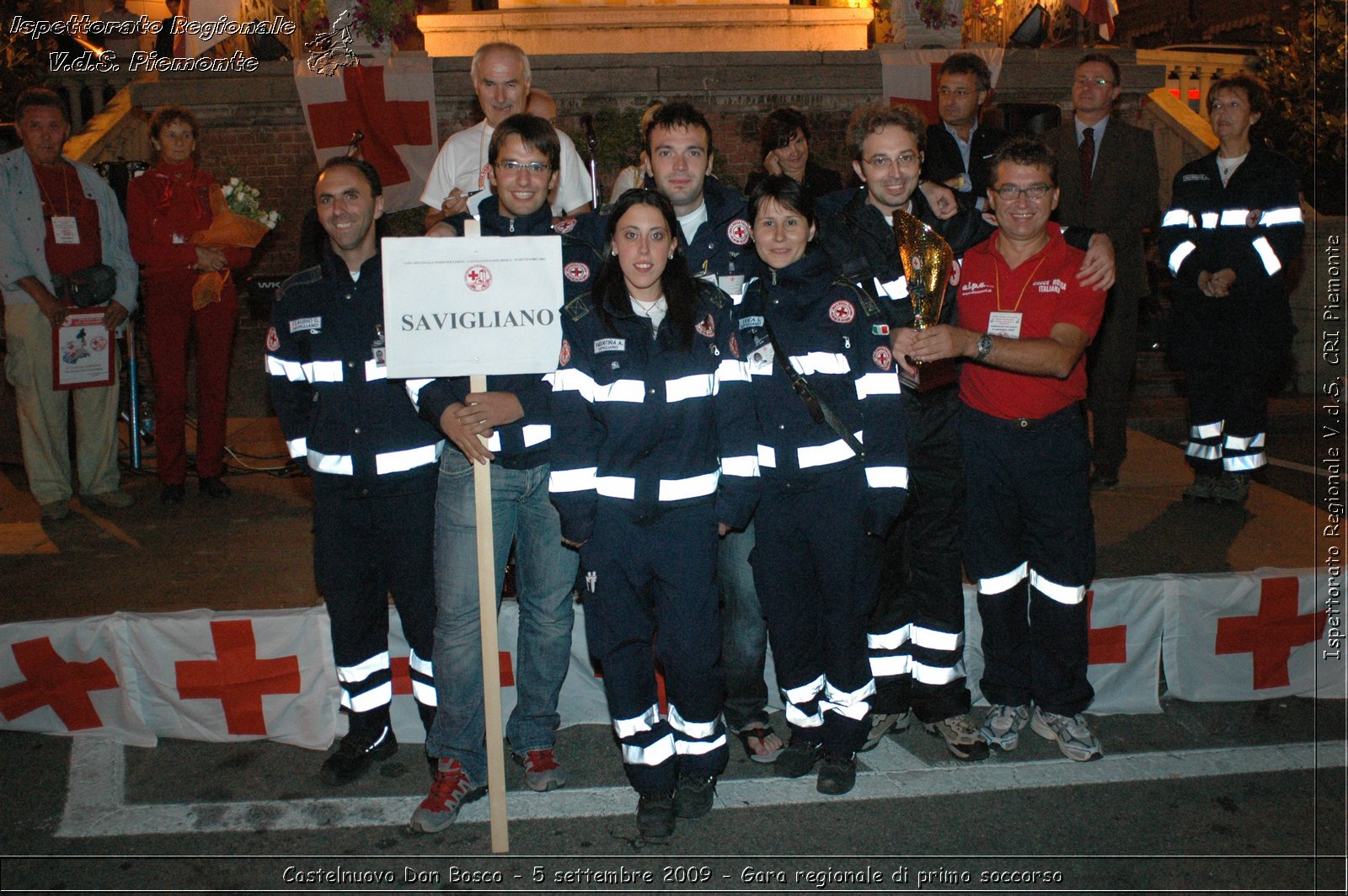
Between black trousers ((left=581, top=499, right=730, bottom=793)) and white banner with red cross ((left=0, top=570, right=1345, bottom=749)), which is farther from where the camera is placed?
white banner with red cross ((left=0, top=570, right=1345, bottom=749))

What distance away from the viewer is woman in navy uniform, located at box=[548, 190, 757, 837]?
11.9ft

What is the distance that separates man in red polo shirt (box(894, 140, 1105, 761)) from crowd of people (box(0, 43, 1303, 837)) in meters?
0.01

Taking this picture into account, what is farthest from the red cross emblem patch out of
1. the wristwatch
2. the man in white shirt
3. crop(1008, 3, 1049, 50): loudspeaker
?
crop(1008, 3, 1049, 50): loudspeaker

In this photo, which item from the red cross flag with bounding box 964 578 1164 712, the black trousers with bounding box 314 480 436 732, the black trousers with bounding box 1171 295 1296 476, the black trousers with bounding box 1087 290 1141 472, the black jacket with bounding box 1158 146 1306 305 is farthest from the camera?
the black trousers with bounding box 1087 290 1141 472

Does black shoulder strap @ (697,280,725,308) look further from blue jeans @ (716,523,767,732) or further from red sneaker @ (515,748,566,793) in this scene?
red sneaker @ (515,748,566,793)

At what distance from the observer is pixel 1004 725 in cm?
426

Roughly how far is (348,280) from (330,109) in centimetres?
809

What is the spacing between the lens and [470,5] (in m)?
17.5

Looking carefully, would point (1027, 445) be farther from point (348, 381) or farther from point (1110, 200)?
point (1110, 200)

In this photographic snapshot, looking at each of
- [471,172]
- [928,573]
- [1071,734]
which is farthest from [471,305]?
[1071,734]

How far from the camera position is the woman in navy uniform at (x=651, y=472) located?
3627mm

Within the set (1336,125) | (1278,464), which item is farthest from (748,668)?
(1336,125)

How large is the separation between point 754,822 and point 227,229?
5.43 metres

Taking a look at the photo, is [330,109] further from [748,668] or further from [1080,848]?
[1080,848]
